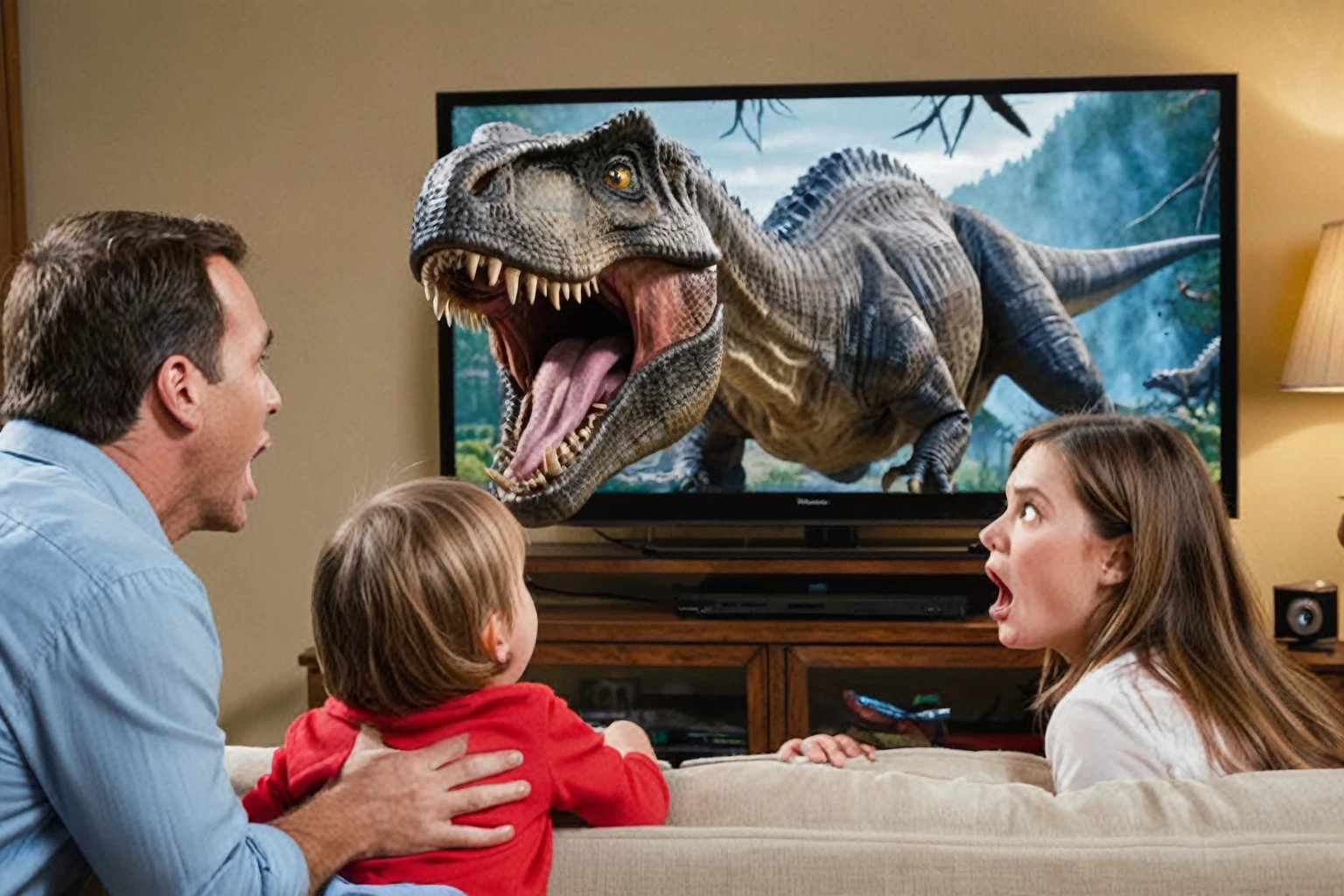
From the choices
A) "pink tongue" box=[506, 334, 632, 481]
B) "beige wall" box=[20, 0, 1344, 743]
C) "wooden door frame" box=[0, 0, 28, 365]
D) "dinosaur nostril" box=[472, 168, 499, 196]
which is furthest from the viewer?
"wooden door frame" box=[0, 0, 28, 365]

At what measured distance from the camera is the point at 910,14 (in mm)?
3857

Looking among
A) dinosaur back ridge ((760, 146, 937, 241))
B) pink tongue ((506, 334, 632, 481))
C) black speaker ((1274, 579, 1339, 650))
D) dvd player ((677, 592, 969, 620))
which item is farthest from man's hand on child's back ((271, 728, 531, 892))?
black speaker ((1274, 579, 1339, 650))

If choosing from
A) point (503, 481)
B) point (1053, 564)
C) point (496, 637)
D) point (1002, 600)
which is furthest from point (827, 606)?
point (496, 637)

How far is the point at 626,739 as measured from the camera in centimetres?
139

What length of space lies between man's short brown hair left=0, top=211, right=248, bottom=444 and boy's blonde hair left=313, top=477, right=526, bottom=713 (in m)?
0.20

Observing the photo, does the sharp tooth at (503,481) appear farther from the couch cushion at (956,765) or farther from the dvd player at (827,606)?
the dvd player at (827,606)

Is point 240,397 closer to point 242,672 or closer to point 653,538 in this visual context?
point 653,538

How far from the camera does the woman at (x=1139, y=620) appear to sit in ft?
4.28

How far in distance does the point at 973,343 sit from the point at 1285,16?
1.18 meters

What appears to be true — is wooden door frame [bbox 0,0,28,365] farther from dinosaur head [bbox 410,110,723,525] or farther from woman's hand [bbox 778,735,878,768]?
woman's hand [bbox 778,735,878,768]

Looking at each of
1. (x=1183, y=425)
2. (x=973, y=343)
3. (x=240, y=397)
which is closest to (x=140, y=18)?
(x=973, y=343)

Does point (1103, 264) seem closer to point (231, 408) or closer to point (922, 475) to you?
point (922, 475)

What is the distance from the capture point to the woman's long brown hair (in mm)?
1333

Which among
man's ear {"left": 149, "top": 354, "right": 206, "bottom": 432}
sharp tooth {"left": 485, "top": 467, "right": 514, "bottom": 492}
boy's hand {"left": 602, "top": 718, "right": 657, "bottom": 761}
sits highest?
man's ear {"left": 149, "top": 354, "right": 206, "bottom": 432}
